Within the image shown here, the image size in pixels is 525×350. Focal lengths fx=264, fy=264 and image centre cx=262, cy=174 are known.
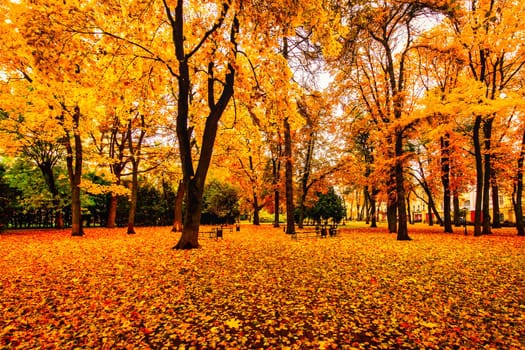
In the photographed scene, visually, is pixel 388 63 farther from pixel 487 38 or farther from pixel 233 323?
pixel 233 323

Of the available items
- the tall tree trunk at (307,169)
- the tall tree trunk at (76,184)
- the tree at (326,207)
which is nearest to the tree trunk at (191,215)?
the tall tree trunk at (76,184)

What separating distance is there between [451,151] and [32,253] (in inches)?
1155

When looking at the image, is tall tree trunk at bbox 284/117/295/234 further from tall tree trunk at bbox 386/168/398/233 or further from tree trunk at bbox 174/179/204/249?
tree trunk at bbox 174/179/204/249

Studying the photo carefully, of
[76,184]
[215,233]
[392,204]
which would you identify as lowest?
[215,233]

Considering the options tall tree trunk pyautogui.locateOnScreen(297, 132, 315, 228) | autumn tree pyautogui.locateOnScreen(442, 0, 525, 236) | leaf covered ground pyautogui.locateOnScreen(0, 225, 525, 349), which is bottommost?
leaf covered ground pyautogui.locateOnScreen(0, 225, 525, 349)

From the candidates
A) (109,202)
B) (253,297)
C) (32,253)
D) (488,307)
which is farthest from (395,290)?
(109,202)

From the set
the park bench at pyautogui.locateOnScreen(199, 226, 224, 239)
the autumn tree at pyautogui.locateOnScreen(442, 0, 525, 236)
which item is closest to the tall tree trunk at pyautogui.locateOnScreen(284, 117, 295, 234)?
the park bench at pyautogui.locateOnScreen(199, 226, 224, 239)

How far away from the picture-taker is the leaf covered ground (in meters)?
3.91

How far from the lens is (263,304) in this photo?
17.1 ft

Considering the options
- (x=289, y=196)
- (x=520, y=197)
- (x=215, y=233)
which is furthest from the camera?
(x=289, y=196)

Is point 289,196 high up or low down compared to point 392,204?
up

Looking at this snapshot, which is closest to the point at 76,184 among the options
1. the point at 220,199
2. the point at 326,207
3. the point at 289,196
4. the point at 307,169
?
the point at 289,196

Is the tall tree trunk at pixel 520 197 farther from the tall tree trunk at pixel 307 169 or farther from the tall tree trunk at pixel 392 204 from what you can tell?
the tall tree trunk at pixel 307 169

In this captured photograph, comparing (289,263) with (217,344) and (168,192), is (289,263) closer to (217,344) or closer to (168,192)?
→ (217,344)
